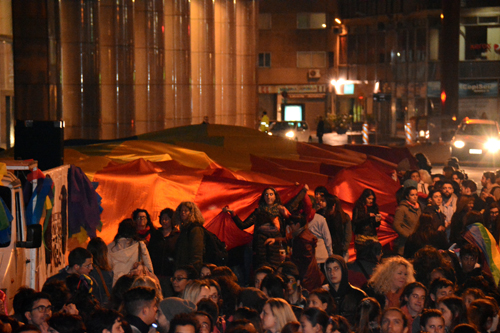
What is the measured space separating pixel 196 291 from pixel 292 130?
115ft

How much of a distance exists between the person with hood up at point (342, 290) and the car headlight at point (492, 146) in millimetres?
23955

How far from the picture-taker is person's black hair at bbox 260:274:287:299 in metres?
7.18

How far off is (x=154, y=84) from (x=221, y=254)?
15726 millimetres

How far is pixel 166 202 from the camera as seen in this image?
11523mm

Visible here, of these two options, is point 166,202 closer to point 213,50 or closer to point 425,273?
point 425,273

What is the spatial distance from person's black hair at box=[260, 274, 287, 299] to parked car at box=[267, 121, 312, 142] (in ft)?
111

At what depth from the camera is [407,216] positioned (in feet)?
35.4

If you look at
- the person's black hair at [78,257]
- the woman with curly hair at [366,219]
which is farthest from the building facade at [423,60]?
the person's black hair at [78,257]

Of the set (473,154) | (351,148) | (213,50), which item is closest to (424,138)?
(473,154)

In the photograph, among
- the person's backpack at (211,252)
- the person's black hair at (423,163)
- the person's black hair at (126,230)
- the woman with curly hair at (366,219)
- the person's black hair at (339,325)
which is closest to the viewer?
the person's black hair at (339,325)

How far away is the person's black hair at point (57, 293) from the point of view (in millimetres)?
6469

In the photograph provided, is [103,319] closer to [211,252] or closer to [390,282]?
[390,282]

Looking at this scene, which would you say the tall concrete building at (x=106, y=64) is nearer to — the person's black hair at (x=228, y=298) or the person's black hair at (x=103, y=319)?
the person's black hair at (x=228, y=298)

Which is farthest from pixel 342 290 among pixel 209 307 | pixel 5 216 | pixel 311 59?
pixel 311 59
